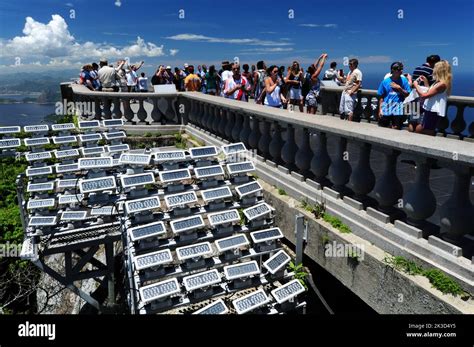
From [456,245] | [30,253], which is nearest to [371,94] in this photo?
[456,245]

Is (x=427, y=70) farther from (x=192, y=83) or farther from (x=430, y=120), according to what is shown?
(x=192, y=83)

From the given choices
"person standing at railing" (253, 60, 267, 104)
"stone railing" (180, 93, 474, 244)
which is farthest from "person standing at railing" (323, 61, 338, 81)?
"stone railing" (180, 93, 474, 244)

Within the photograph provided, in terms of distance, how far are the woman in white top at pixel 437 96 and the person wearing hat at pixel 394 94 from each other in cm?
121

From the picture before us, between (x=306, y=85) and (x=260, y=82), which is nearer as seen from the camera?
(x=306, y=85)

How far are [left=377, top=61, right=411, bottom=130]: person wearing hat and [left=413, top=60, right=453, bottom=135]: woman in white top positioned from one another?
121 cm

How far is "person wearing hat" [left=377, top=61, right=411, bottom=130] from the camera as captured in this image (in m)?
7.68

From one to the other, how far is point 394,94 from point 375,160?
1709 millimetres

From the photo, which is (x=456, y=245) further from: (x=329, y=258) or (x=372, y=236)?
(x=329, y=258)

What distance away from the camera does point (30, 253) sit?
605cm

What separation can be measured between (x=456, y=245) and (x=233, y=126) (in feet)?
17.4

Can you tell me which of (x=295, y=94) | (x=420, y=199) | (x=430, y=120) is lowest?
(x=420, y=199)

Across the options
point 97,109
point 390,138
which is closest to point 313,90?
point 97,109

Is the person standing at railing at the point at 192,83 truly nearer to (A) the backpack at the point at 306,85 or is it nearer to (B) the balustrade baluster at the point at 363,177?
(A) the backpack at the point at 306,85

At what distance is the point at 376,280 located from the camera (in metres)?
4.07
